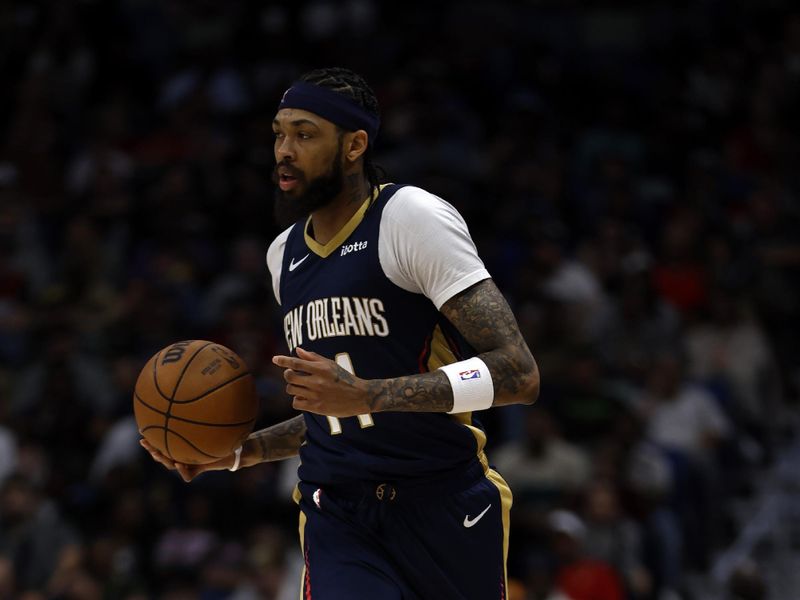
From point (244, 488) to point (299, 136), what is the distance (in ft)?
17.6

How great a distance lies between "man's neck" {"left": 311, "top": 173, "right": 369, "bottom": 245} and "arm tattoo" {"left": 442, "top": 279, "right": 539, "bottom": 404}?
21.5 inches

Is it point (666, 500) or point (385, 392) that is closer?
point (385, 392)

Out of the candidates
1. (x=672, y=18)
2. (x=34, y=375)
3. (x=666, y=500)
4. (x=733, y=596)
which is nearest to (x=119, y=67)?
(x=34, y=375)

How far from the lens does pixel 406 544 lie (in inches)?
172

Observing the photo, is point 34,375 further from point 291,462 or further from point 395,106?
point 395,106

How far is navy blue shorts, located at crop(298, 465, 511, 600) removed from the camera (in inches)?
171

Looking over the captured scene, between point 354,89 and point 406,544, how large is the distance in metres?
1.52

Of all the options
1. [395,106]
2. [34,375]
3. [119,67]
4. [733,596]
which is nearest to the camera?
[733,596]

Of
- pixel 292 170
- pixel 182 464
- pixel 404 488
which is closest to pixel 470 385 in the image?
pixel 404 488

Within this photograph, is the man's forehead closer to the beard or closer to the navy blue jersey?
the beard

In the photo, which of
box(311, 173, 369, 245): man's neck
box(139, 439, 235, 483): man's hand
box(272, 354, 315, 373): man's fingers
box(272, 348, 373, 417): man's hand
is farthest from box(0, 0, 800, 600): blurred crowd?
box(272, 354, 315, 373): man's fingers

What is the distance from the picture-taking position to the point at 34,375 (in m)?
10.8

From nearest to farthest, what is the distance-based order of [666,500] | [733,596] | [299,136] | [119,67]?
1. [299,136]
2. [733,596]
3. [666,500]
4. [119,67]

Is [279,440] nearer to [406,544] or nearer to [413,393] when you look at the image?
[406,544]
